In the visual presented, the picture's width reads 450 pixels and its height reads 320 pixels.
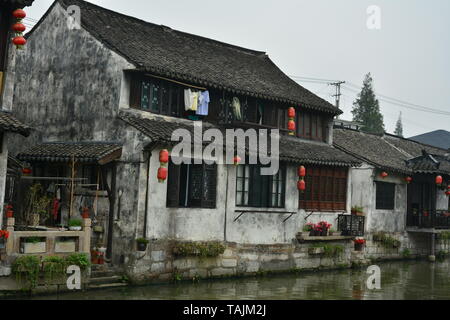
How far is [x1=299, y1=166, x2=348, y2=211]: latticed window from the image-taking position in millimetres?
21438

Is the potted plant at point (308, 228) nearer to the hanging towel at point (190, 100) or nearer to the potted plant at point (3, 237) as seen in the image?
the hanging towel at point (190, 100)

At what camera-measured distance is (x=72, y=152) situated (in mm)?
16781

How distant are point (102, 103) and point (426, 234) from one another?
17387 mm

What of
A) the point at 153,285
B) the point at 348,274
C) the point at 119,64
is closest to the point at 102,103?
the point at 119,64

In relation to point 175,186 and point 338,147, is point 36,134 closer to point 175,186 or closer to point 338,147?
point 175,186

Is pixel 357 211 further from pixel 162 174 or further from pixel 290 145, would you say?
pixel 162 174

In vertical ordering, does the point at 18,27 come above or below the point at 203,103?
above

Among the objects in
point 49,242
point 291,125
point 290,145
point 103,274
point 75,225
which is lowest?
point 103,274

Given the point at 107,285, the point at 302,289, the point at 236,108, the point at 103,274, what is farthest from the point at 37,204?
the point at 302,289

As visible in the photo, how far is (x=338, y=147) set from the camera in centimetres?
2462

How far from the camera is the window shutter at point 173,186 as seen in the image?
55.7ft

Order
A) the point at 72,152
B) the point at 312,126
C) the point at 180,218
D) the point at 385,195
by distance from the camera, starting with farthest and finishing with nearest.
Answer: the point at 385,195, the point at 312,126, the point at 180,218, the point at 72,152

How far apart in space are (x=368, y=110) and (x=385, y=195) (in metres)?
27.1

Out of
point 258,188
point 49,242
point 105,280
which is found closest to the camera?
point 49,242
